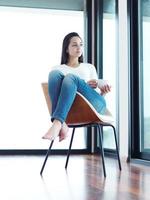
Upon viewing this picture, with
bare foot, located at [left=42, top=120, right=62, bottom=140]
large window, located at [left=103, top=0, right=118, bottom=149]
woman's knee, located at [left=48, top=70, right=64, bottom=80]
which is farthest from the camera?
large window, located at [left=103, top=0, right=118, bottom=149]

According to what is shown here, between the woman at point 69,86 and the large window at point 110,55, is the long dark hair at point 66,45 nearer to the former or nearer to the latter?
the woman at point 69,86

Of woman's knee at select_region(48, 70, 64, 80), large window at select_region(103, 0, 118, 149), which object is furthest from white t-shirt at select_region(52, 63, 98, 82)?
large window at select_region(103, 0, 118, 149)

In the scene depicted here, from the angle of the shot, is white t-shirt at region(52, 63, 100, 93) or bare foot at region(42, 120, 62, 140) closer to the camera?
bare foot at region(42, 120, 62, 140)

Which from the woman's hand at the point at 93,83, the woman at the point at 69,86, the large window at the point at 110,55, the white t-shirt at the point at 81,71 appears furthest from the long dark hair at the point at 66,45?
the large window at the point at 110,55

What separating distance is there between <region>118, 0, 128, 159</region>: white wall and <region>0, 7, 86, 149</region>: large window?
3.10ft

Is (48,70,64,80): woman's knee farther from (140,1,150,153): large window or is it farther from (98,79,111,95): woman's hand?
(140,1,150,153): large window

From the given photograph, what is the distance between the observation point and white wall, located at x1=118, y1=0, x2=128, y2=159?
366 cm

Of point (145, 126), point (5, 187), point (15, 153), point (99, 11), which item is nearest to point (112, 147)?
point (145, 126)

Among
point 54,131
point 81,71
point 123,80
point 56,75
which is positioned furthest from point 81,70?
point 123,80

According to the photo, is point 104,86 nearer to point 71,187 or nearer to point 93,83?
point 93,83

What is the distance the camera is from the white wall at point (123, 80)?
12.0 feet

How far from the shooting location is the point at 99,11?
4547 mm

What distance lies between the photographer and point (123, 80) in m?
3.73

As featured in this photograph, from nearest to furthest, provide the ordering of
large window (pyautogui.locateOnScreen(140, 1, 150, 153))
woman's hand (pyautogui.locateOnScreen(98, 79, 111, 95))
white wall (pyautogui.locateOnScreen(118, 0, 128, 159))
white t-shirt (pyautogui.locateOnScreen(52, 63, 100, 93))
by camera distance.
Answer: woman's hand (pyautogui.locateOnScreen(98, 79, 111, 95))
white t-shirt (pyautogui.locateOnScreen(52, 63, 100, 93))
large window (pyautogui.locateOnScreen(140, 1, 150, 153))
white wall (pyautogui.locateOnScreen(118, 0, 128, 159))
